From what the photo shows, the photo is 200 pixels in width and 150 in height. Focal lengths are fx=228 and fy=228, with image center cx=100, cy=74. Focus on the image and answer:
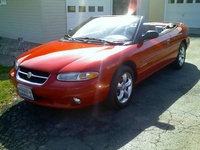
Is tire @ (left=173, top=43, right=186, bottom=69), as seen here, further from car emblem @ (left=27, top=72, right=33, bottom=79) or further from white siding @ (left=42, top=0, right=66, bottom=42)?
white siding @ (left=42, top=0, right=66, bottom=42)

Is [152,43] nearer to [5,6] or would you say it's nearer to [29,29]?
[29,29]

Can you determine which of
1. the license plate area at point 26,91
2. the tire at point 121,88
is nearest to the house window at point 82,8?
the tire at point 121,88

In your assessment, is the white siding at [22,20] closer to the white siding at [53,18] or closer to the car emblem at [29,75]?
the white siding at [53,18]

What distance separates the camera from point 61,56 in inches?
138

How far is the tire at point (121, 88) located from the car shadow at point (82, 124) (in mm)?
140

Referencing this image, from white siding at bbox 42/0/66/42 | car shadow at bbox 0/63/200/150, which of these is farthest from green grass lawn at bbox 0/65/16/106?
white siding at bbox 42/0/66/42

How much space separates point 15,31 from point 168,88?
854 cm

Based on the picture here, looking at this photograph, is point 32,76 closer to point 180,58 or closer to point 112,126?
point 112,126

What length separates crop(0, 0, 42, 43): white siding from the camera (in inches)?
361

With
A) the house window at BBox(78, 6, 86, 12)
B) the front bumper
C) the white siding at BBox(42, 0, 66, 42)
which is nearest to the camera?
the front bumper

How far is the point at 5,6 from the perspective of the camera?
11008 mm

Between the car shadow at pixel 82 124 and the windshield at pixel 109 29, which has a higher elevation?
the windshield at pixel 109 29

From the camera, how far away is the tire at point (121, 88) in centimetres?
350

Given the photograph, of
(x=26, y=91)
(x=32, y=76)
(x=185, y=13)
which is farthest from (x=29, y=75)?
(x=185, y=13)
